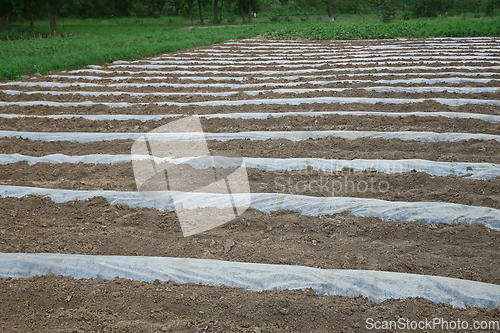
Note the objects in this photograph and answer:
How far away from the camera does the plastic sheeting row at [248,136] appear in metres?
4.36

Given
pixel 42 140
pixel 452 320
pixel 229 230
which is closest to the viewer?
pixel 452 320

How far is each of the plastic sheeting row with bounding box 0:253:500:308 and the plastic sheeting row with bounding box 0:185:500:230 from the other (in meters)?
0.73

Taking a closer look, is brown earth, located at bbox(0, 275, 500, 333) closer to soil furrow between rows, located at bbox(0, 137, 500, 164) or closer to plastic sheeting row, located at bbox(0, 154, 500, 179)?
plastic sheeting row, located at bbox(0, 154, 500, 179)

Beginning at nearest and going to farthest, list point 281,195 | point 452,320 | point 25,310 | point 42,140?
point 452,320
point 25,310
point 281,195
point 42,140

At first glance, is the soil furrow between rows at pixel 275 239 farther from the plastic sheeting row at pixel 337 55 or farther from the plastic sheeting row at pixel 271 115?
the plastic sheeting row at pixel 337 55

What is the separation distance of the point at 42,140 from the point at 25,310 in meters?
3.20

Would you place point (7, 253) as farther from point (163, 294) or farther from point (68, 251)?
point (163, 294)

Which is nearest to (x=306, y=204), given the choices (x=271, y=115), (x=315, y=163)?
(x=315, y=163)

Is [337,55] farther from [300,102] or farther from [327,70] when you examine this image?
[300,102]

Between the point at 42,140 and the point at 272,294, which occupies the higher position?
the point at 42,140

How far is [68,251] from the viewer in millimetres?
2785

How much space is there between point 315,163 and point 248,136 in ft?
3.65

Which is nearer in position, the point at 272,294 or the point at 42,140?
the point at 272,294

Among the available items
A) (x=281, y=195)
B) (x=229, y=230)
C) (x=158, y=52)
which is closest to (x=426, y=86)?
(x=281, y=195)
